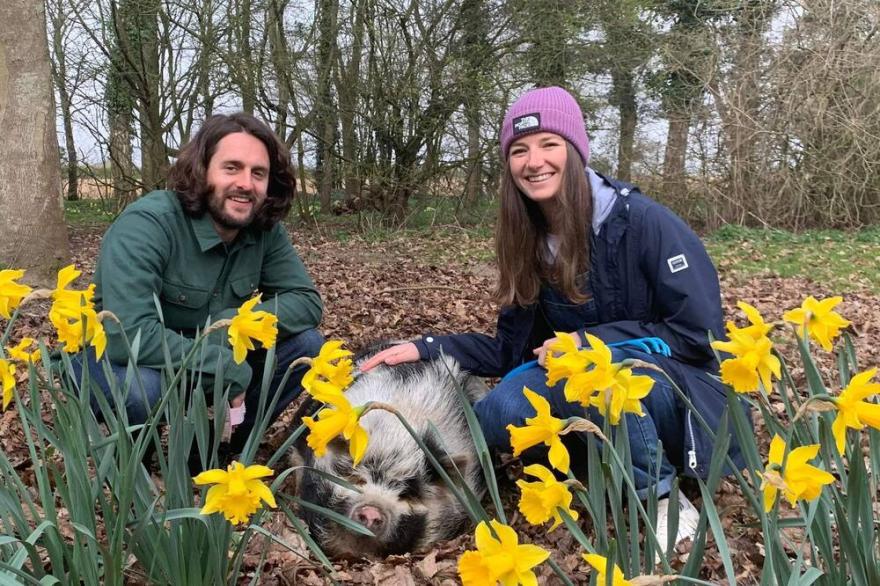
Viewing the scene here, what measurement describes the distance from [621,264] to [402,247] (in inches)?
323

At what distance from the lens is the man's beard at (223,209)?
2994 millimetres

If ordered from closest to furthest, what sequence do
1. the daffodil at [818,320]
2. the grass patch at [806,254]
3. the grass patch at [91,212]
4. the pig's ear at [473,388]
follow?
1. the daffodil at [818,320]
2. the pig's ear at [473,388]
3. the grass patch at [806,254]
4. the grass patch at [91,212]

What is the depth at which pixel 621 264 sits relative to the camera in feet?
9.07

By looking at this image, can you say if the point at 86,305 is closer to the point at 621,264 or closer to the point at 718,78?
the point at 621,264

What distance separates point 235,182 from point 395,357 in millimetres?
1008

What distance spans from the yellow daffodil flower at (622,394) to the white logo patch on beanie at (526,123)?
167cm

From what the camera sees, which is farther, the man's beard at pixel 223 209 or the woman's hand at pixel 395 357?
the woman's hand at pixel 395 357

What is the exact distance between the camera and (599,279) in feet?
9.25

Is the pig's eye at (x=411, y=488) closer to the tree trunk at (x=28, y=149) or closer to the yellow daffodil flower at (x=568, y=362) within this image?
the yellow daffodil flower at (x=568, y=362)

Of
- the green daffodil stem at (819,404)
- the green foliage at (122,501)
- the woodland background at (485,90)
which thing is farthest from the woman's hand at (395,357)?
the woodland background at (485,90)

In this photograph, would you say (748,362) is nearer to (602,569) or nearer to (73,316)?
(602,569)

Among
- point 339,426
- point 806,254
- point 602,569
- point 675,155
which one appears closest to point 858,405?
point 602,569

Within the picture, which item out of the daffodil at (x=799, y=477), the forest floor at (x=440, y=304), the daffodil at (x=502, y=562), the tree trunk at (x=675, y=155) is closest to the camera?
the daffodil at (x=502, y=562)

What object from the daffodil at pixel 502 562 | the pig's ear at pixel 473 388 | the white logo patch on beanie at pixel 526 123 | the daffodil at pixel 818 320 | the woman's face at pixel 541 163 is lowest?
the pig's ear at pixel 473 388
